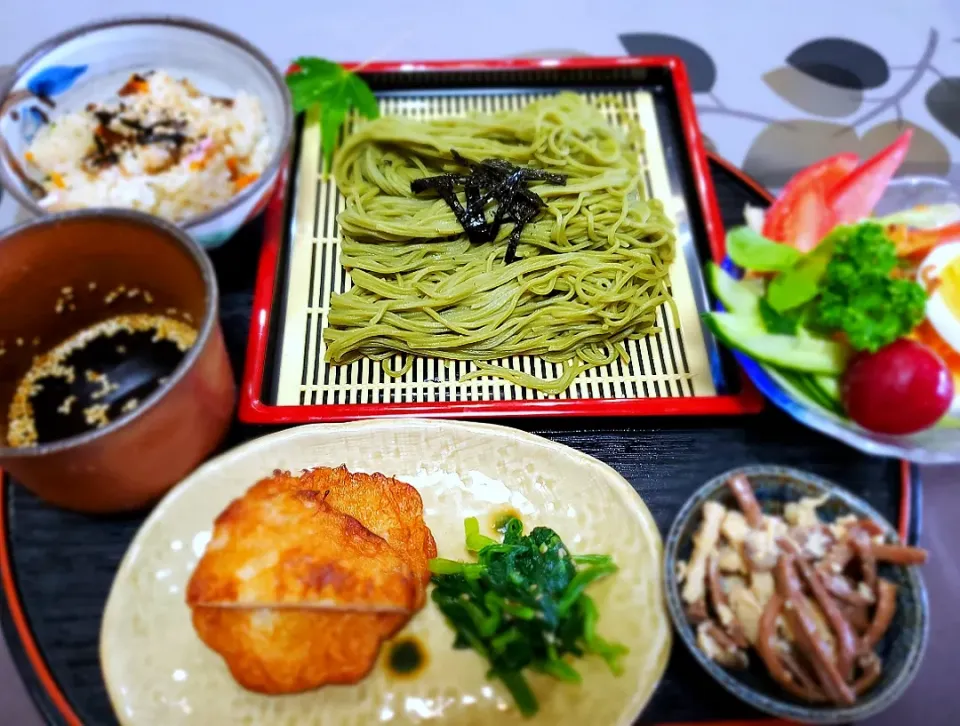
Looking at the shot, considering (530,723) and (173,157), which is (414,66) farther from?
(530,723)

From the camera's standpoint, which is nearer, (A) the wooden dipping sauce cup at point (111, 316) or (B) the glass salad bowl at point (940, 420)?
(A) the wooden dipping sauce cup at point (111, 316)

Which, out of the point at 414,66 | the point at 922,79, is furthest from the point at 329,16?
the point at 922,79

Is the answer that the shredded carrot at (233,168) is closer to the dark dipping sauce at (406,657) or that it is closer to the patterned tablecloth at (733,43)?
the patterned tablecloth at (733,43)

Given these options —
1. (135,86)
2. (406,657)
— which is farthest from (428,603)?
(135,86)

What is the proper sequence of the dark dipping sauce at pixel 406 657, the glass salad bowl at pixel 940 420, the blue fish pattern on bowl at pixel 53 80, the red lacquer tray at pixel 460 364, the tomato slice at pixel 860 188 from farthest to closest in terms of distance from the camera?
the blue fish pattern on bowl at pixel 53 80
the tomato slice at pixel 860 188
the red lacquer tray at pixel 460 364
the glass salad bowl at pixel 940 420
the dark dipping sauce at pixel 406 657

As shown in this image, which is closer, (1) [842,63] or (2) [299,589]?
(2) [299,589]

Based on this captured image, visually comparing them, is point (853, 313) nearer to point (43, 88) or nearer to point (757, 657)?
point (757, 657)

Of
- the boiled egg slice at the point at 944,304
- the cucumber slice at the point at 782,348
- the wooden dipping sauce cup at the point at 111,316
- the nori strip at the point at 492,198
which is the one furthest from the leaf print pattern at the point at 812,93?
the wooden dipping sauce cup at the point at 111,316

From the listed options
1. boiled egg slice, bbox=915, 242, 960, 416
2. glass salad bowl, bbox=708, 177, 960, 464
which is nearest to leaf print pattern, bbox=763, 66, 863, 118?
glass salad bowl, bbox=708, 177, 960, 464
